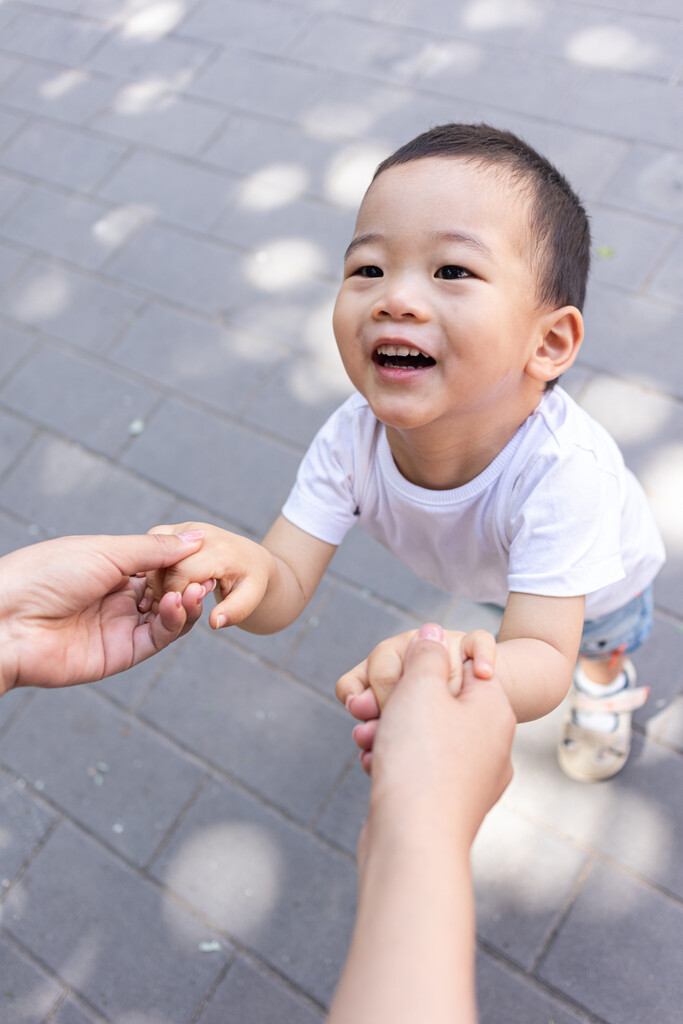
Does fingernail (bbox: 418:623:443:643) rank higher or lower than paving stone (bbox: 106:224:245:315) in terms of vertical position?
higher

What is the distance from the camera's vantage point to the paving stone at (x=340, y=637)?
7.89ft

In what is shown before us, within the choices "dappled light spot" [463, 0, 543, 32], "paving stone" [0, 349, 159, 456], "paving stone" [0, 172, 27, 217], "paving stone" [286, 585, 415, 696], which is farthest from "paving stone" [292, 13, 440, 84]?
→ "paving stone" [286, 585, 415, 696]

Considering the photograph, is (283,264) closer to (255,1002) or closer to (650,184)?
(650,184)

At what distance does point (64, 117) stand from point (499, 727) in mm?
4094

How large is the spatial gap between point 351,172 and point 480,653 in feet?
9.40

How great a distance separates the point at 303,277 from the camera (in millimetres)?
3219

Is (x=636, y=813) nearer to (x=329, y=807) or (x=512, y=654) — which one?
(x=329, y=807)

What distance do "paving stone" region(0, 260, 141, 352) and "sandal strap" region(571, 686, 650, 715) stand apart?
7.36 feet

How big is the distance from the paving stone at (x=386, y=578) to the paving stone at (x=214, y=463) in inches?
11.3

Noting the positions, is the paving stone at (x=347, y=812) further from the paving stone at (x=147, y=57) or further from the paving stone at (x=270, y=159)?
the paving stone at (x=147, y=57)

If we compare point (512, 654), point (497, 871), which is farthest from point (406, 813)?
point (497, 871)

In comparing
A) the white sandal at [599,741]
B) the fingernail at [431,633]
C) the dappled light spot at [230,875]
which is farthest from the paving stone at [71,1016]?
the fingernail at [431,633]

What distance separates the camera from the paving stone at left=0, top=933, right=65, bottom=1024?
6.63 feet

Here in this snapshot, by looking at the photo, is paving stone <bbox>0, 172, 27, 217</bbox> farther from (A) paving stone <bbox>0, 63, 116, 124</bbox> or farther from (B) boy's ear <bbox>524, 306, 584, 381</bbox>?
(B) boy's ear <bbox>524, 306, 584, 381</bbox>
